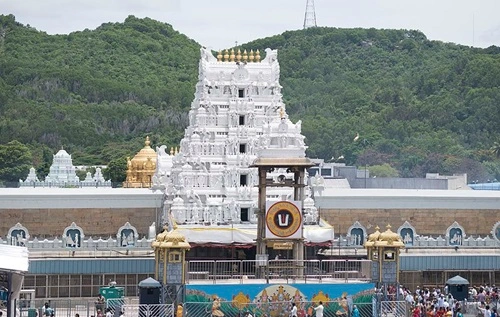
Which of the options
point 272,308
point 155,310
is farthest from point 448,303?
point 155,310

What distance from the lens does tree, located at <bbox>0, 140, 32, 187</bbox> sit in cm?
10819

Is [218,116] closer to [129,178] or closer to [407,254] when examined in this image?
[407,254]

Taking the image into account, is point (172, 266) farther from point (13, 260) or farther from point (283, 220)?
point (13, 260)

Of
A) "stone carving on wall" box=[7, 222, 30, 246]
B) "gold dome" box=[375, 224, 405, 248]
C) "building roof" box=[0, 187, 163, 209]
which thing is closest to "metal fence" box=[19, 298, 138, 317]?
"gold dome" box=[375, 224, 405, 248]

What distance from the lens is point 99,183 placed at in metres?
88.4

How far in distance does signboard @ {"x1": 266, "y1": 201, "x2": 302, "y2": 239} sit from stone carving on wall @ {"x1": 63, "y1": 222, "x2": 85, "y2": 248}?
12386 millimetres

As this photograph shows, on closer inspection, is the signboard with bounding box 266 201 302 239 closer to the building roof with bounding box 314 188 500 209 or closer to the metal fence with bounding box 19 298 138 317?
the metal fence with bounding box 19 298 138 317

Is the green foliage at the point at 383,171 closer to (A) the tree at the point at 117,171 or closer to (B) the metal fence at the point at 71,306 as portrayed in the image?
(A) the tree at the point at 117,171

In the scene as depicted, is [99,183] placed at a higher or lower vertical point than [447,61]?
lower

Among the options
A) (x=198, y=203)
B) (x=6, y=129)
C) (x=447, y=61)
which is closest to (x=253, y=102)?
(x=198, y=203)


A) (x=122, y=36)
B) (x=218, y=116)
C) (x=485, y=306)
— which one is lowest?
(x=485, y=306)

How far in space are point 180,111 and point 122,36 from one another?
101 ft

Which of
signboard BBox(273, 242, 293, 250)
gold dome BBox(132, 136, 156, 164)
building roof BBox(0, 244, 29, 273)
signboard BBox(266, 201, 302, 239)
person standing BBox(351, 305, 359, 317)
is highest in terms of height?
gold dome BBox(132, 136, 156, 164)

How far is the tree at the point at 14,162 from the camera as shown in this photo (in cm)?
10819
